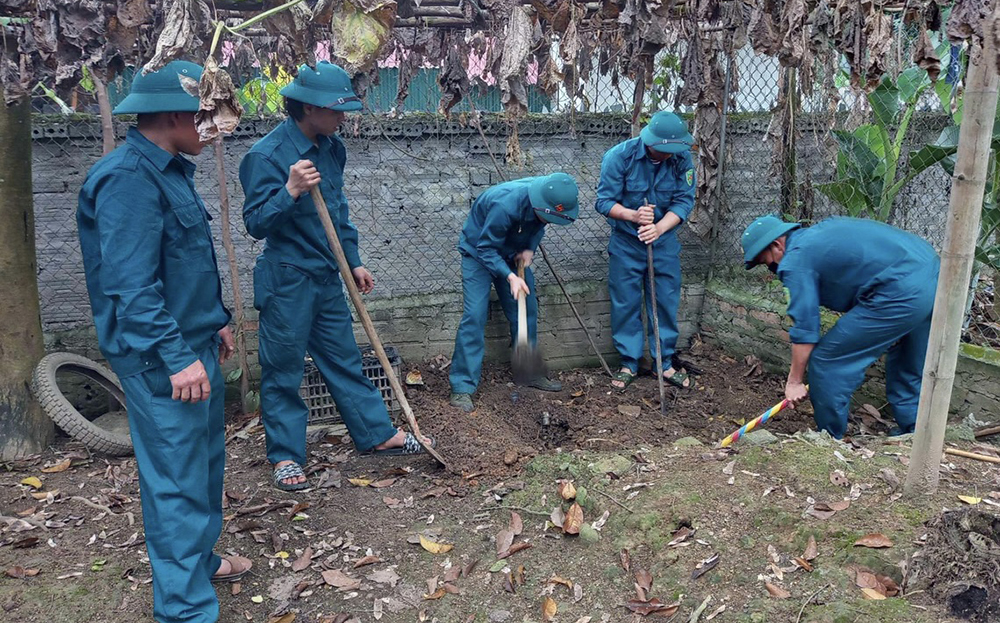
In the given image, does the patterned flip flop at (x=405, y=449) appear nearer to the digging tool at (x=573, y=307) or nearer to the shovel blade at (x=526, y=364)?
the shovel blade at (x=526, y=364)

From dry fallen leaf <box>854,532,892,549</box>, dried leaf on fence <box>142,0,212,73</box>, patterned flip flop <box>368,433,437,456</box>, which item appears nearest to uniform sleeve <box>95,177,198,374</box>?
dried leaf on fence <box>142,0,212,73</box>

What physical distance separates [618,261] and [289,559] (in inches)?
146

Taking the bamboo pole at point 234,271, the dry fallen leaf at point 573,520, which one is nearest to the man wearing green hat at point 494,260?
the bamboo pole at point 234,271

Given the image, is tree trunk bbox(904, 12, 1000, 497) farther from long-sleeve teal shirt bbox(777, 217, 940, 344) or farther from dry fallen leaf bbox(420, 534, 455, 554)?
dry fallen leaf bbox(420, 534, 455, 554)

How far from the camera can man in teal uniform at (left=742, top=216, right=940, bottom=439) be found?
4.70 meters

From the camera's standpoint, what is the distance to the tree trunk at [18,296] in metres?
4.64

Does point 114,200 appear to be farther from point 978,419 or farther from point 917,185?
point 917,185

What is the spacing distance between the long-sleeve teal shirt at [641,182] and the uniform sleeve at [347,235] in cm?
233

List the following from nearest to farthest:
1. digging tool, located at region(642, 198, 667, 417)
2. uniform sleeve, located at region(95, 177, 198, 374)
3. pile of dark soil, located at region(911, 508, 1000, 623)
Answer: pile of dark soil, located at region(911, 508, 1000, 623)
uniform sleeve, located at region(95, 177, 198, 374)
digging tool, located at region(642, 198, 667, 417)

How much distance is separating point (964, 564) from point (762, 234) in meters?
2.53

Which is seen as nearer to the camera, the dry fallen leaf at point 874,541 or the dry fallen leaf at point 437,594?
the dry fallen leaf at point 874,541

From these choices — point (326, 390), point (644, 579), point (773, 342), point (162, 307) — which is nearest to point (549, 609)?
point (644, 579)

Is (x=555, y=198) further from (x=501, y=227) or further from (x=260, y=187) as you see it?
(x=260, y=187)

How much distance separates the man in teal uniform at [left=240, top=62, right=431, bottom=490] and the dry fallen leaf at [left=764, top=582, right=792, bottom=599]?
8.51ft
